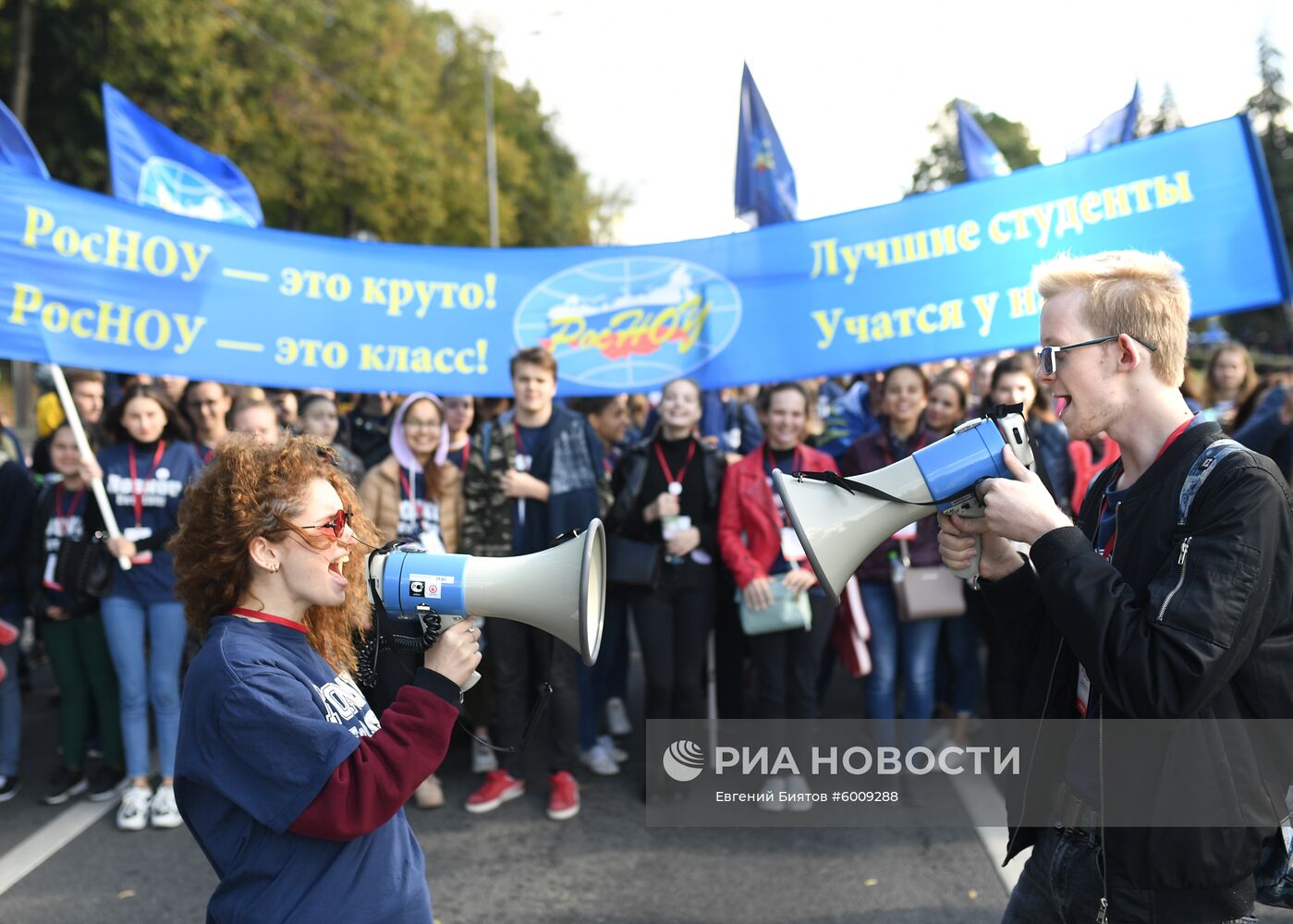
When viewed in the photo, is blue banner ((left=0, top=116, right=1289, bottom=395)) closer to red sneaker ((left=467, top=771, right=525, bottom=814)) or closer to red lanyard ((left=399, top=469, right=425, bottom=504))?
red lanyard ((left=399, top=469, right=425, bottom=504))

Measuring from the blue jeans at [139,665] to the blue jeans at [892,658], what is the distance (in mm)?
3211

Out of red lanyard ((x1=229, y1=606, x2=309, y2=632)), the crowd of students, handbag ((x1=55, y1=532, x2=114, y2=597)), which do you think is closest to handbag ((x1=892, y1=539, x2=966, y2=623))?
the crowd of students

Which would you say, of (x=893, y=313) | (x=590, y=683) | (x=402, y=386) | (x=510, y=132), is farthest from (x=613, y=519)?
(x=510, y=132)

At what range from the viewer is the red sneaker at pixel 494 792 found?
14.2 ft

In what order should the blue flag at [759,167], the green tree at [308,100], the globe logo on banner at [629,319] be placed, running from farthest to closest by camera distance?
the green tree at [308,100]
the blue flag at [759,167]
the globe logo on banner at [629,319]

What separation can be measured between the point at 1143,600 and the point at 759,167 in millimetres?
5925

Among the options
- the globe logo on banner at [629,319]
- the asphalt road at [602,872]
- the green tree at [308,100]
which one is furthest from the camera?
the green tree at [308,100]

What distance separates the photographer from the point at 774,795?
4.28 metres

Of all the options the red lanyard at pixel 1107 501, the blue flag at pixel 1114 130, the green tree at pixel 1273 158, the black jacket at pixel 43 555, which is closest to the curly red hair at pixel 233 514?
the red lanyard at pixel 1107 501

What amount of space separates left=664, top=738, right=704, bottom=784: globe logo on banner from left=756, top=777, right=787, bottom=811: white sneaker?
0.35 meters

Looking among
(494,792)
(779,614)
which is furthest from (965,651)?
(494,792)

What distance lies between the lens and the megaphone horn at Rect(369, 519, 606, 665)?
6.09 ft

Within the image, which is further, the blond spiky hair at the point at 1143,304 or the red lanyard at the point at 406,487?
the red lanyard at the point at 406,487

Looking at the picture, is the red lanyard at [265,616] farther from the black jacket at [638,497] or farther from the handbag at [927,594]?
the handbag at [927,594]
